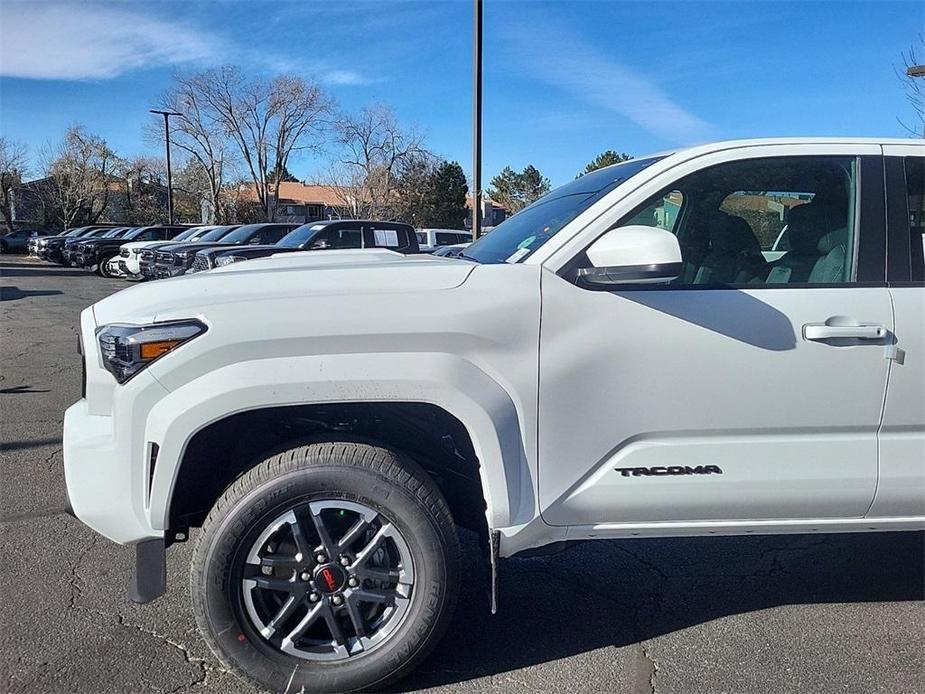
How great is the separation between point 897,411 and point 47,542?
394 centimetres

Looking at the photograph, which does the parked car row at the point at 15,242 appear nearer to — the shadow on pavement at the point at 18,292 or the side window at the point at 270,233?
the shadow on pavement at the point at 18,292

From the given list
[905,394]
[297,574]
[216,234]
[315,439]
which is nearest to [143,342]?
[315,439]

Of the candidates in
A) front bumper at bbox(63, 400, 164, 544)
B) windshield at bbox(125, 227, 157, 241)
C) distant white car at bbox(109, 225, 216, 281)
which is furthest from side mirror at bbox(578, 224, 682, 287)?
windshield at bbox(125, 227, 157, 241)

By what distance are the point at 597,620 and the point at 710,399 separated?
118 cm

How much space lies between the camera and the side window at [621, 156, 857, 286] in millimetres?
2941

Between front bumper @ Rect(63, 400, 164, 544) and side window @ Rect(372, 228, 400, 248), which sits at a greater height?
side window @ Rect(372, 228, 400, 248)

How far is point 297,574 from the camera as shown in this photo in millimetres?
2613

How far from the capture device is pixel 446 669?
2.85 m

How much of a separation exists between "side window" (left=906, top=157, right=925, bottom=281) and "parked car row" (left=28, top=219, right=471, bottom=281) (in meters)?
7.44

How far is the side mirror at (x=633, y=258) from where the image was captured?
2482mm

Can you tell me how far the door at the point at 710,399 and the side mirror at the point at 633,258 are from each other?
0.07 metres

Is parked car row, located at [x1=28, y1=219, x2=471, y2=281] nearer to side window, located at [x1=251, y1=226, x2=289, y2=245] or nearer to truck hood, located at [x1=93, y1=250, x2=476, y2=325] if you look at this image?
side window, located at [x1=251, y1=226, x2=289, y2=245]

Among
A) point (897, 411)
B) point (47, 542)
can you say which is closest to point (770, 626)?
point (897, 411)

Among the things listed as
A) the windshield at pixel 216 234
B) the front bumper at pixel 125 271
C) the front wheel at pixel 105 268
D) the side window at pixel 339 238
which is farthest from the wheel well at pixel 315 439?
the front wheel at pixel 105 268
